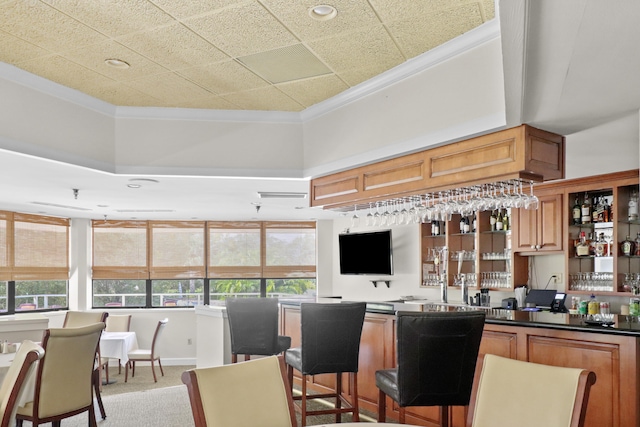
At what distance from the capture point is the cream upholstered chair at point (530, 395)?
2078 millimetres

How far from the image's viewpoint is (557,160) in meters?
3.57

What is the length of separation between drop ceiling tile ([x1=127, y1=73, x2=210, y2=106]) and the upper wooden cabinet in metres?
1.47

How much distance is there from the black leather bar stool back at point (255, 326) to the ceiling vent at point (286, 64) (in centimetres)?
203

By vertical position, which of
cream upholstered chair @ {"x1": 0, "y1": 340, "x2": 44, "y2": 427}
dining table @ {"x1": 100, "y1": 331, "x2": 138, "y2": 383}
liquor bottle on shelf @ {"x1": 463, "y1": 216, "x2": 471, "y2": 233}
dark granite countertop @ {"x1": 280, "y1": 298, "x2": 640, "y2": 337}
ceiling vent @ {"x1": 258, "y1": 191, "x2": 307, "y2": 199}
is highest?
ceiling vent @ {"x1": 258, "y1": 191, "x2": 307, "y2": 199}

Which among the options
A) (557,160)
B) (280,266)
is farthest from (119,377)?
(557,160)

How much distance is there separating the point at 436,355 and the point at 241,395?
4.30 ft

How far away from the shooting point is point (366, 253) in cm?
839

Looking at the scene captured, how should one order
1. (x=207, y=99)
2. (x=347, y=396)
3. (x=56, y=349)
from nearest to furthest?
1. (x=56, y=349)
2. (x=207, y=99)
3. (x=347, y=396)

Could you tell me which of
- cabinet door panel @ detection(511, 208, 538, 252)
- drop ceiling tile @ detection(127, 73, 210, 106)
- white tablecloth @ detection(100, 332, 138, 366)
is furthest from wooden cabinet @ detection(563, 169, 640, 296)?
white tablecloth @ detection(100, 332, 138, 366)

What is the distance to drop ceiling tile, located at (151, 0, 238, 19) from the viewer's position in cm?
274

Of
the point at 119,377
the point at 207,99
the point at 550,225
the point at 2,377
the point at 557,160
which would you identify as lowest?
the point at 119,377

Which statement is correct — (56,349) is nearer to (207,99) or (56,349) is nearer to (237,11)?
(207,99)

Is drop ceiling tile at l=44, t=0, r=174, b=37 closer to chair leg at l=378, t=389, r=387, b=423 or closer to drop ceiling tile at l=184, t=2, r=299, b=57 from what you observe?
drop ceiling tile at l=184, t=2, r=299, b=57

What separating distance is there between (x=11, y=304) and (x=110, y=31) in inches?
259
